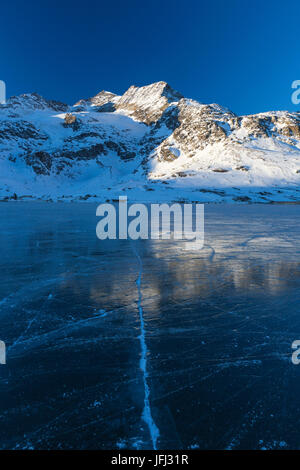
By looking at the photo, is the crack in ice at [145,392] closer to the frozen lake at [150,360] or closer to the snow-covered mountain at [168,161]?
the frozen lake at [150,360]

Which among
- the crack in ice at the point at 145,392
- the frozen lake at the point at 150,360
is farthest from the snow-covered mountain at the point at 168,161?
the crack in ice at the point at 145,392

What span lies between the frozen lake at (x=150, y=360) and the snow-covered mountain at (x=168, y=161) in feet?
224

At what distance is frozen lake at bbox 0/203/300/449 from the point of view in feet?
8.06

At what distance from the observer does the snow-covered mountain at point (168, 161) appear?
87.2m

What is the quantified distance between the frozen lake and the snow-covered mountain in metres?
68.2

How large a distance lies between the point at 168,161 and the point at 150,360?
509 ft

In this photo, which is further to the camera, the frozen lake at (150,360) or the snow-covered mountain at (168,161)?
the snow-covered mountain at (168,161)

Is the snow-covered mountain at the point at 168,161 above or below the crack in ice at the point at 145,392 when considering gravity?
above
